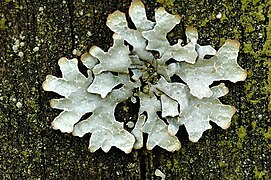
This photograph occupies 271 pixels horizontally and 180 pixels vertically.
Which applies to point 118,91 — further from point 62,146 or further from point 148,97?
point 62,146

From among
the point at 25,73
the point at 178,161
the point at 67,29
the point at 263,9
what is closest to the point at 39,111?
the point at 25,73

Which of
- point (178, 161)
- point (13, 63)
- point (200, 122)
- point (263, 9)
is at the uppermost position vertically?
point (263, 9)

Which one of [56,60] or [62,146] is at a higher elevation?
[56,60]
